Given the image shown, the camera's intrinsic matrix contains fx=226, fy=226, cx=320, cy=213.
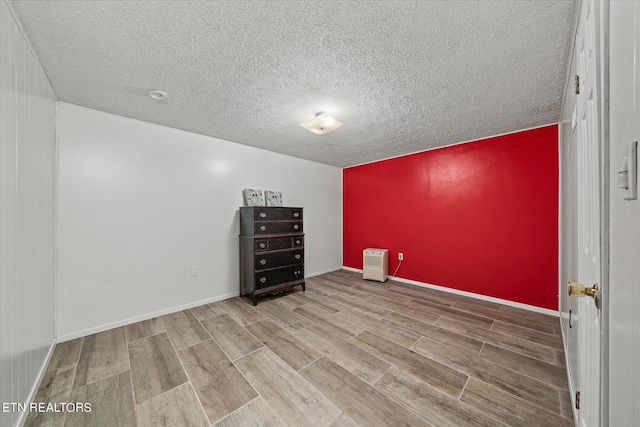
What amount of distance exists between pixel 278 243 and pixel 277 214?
0.42 m

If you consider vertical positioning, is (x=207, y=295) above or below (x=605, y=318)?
below

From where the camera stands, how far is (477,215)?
3.11 metres

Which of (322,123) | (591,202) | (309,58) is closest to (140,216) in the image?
(322,123)

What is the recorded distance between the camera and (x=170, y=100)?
2082 millimetres

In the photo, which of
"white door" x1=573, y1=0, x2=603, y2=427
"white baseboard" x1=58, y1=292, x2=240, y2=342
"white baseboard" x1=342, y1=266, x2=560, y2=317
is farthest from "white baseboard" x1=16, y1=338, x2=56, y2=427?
"white baseboard" x1=342, y1=266, x2=560, y2=317

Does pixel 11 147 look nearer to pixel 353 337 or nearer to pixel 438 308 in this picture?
pixel 353 337

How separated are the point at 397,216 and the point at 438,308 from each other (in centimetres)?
161

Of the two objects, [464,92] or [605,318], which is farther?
[464,92]

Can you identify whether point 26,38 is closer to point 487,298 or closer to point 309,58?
point 309,58

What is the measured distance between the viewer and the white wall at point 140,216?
2156mm

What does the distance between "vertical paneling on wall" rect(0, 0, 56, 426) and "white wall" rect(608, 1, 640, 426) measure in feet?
7.14

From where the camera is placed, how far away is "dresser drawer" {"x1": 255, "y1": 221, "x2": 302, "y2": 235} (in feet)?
10.1

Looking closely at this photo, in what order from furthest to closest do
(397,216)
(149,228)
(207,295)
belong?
(397,216), (207,295), (149,228)

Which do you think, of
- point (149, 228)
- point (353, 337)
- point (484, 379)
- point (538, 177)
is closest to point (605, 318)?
point (484, 379)
